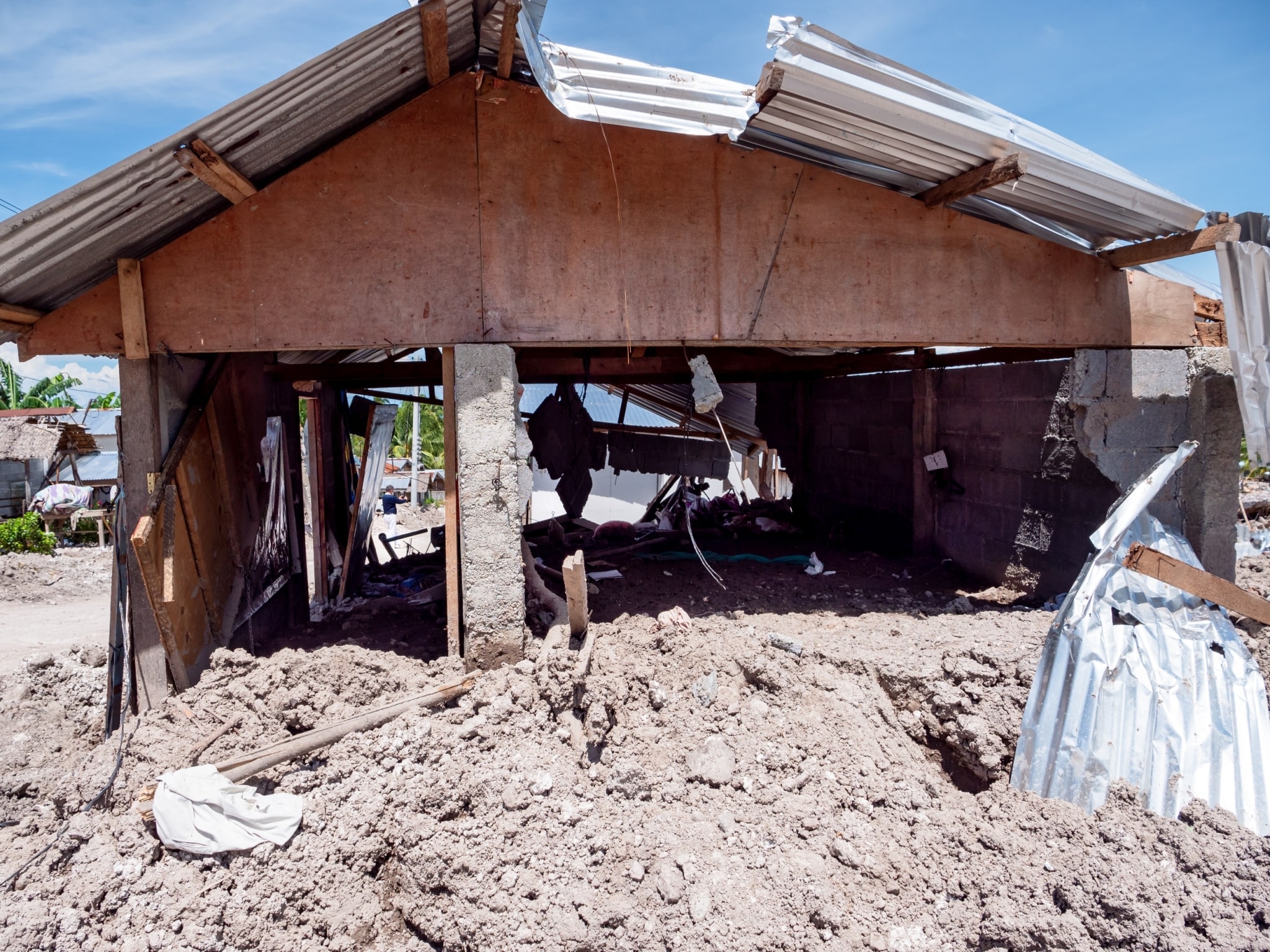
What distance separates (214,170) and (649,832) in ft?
12.8

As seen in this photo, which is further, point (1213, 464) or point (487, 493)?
point (1213, 464)

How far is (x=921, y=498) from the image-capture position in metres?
7.48

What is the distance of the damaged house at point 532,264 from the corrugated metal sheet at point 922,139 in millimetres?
20

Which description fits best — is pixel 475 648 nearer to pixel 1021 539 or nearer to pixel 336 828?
pixel 336 828

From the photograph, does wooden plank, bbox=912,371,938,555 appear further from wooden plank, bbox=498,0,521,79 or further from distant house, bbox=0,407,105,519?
distant house, bbox=0,407,105,519

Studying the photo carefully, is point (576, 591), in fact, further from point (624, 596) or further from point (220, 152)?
point (220, 152)

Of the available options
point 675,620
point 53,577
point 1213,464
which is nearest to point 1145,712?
point 1213,464

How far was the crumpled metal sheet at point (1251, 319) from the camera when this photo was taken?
4.49 metres

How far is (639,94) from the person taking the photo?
390 cm

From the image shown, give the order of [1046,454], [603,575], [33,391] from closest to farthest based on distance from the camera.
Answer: [1046,454] → [603,575] → [33,391]

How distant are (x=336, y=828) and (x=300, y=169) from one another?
3605 mm

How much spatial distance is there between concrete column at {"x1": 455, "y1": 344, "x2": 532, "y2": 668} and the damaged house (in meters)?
0.02

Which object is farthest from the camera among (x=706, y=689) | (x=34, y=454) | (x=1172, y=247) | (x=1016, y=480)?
(x=34, y=454)

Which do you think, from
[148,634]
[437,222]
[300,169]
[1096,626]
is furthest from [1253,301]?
[148,634]
